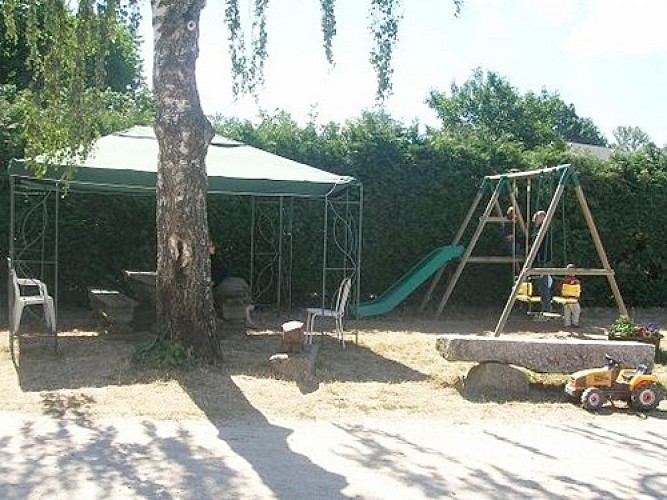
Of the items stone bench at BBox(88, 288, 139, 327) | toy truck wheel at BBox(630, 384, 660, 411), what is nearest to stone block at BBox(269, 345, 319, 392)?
stone bench at BBox(88, 288, 139, 327)

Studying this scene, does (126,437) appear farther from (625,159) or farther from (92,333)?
(625,159)

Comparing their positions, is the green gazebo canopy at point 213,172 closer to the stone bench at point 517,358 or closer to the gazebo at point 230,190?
the gazebo at point 230,190

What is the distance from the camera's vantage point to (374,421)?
21.5 feet

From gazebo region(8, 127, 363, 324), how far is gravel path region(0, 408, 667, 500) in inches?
136

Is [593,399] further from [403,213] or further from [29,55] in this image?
[403,213]

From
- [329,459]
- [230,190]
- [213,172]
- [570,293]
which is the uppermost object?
[213,172]

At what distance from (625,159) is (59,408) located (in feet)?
36.5

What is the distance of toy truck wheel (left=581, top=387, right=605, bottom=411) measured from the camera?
7.04 metres

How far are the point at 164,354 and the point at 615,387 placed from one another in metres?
4.09

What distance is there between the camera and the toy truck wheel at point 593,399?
7.04 meters

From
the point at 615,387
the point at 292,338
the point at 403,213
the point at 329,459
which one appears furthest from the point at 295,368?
the point at 403,213

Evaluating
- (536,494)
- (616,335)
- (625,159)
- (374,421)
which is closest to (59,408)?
(374,421)

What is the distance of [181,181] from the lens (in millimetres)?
7996

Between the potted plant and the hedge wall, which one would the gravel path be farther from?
the hedge wall
